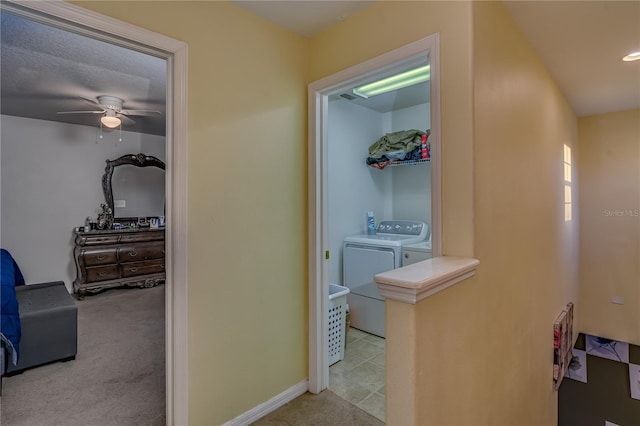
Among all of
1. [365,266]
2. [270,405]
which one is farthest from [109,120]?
[270,405]

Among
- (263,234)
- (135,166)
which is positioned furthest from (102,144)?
(263,234)

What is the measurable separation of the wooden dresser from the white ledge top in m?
4.72

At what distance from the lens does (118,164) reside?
4.84 metres

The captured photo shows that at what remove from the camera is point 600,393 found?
2.88 m

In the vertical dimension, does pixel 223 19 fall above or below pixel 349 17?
below

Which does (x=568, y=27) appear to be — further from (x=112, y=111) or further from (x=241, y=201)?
(x=112, y=111)

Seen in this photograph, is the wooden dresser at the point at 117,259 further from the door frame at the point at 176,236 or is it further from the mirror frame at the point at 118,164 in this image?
the door frame at the point at 176,236

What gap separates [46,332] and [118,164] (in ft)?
10.2

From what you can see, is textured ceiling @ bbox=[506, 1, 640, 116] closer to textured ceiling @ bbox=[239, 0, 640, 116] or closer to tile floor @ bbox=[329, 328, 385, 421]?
textured ceiling @ bbox=[239, 0, 640, 116]

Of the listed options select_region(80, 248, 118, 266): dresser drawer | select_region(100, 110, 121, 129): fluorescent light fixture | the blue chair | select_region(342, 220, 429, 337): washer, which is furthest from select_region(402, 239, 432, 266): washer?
select_region(80, 248, 118, 266): dresser drawer

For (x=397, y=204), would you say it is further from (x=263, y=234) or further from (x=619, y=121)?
(x=619, y=121)

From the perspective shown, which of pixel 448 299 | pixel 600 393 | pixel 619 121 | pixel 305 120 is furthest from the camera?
pixel 619 121

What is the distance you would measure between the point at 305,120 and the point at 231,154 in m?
0.64

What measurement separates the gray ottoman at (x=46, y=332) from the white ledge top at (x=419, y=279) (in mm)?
2852
